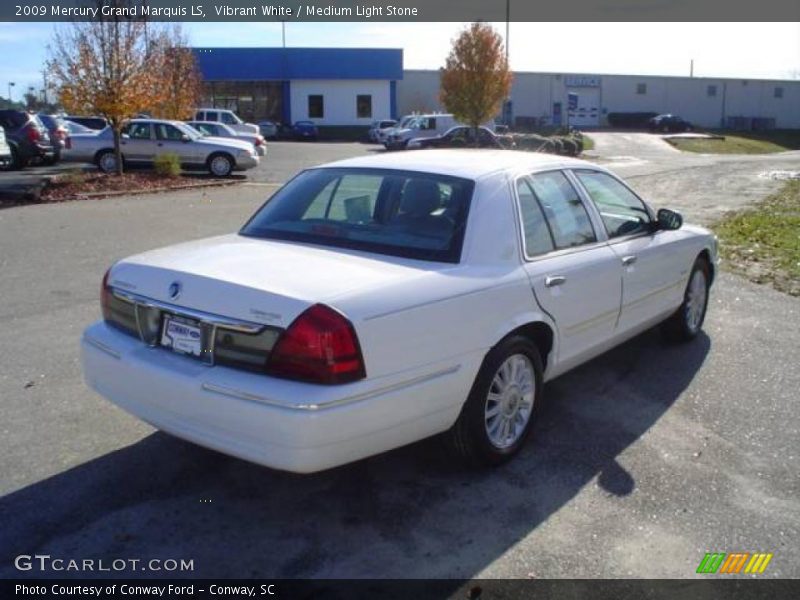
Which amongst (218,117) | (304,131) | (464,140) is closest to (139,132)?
(218,117)

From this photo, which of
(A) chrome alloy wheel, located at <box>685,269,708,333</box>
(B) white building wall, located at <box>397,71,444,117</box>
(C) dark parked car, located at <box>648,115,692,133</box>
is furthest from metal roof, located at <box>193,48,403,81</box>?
(A) chrome alloy wheel, located at <box>685,269,708,333</box>

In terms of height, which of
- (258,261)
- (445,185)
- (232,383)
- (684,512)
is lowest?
(684,512)

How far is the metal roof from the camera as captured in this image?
58.1 m

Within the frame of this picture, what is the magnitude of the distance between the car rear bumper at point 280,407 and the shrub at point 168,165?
1722 centimetres

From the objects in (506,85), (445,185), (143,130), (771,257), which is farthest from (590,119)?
(445,185)

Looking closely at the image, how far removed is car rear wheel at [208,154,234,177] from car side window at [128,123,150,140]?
1.95 meters

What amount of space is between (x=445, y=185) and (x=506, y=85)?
35830 millimetres

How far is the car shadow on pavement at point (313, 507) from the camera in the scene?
3369 mm

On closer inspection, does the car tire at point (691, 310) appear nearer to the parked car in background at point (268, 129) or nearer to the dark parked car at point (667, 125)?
the parked car in background at point (268, 129)

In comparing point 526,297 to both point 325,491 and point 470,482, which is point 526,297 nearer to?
point 470,482

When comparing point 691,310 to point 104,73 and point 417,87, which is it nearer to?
point 104,73

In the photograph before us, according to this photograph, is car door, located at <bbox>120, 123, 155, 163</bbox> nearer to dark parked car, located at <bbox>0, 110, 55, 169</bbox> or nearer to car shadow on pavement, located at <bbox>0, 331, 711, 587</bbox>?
dark parked car, located at <bbox>0, 110, 55, 169</bbox>

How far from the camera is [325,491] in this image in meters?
3.96

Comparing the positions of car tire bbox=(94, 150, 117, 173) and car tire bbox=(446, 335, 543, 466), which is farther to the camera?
car tire bbox=(94, 150, 117, 173)
